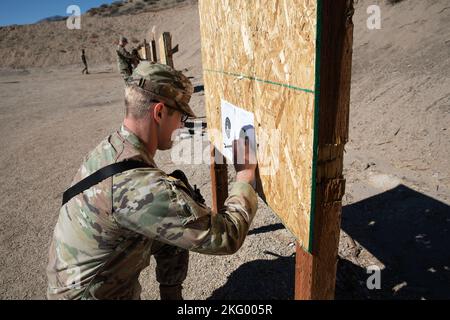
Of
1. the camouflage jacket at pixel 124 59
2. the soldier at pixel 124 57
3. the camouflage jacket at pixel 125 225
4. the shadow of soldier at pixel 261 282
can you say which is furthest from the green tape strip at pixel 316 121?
the camouflage jacket at pixel 124 59

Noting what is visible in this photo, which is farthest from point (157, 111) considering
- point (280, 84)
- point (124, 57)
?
point (124, 57)

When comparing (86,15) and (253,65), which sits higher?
(86,15)

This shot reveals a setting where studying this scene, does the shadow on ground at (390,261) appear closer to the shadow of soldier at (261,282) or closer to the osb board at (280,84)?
the shadow of soldier at (261,282)

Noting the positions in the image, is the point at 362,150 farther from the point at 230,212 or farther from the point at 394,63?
the point at 230,212

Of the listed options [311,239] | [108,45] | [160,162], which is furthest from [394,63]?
[108,45]

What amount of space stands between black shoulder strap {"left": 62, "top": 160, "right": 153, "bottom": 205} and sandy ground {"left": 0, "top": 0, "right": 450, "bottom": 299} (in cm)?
137

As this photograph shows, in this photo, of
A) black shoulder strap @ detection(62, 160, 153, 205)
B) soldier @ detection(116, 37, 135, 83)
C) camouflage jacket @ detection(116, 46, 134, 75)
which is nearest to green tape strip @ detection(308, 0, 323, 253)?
black shoulder strap @ detection(62, 160, 153, 205)

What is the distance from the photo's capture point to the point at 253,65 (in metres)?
1.58

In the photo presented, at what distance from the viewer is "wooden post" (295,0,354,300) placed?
0.99m

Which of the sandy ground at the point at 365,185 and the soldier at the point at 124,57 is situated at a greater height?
the soldier at the point at 124,57

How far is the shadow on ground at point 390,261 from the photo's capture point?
238cm

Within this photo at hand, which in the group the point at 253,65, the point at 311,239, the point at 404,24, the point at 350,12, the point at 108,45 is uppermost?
the point at 108,45

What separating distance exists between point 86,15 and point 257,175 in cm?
4383

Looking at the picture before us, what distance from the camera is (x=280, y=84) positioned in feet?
4.32
